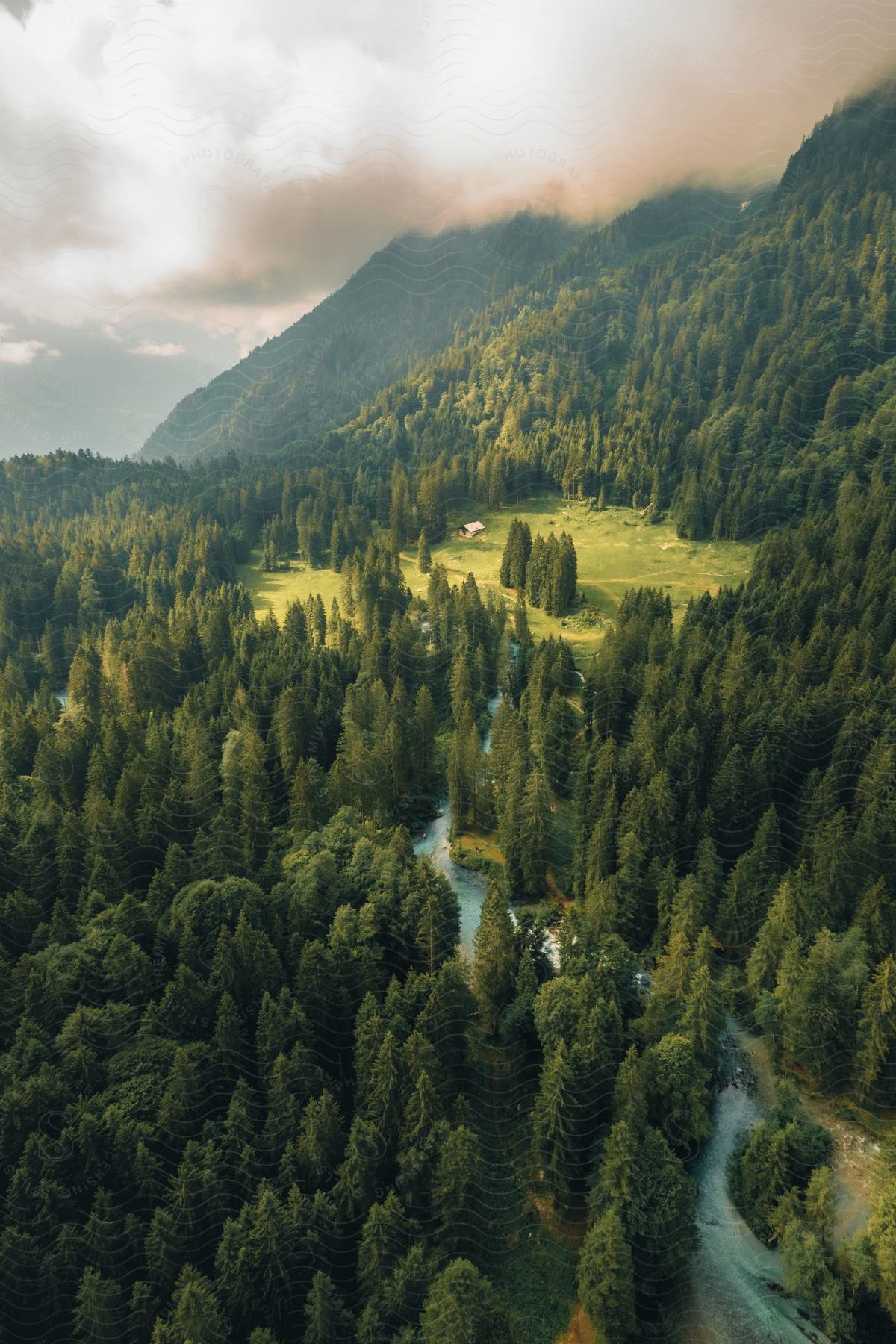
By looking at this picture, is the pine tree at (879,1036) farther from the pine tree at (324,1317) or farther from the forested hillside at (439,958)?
the pine tree at (324,1317)

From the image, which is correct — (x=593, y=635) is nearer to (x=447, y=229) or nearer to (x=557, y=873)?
(x=557, y=873)

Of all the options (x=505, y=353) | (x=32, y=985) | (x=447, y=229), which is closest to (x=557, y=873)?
(x=32, y=985)

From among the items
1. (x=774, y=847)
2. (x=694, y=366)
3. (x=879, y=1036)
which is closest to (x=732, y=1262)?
(x=879, y=1036)

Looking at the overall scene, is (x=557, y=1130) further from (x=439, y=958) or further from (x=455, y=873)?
(x=455, y=873)

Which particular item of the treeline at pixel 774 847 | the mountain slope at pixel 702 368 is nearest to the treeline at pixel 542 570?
the treeline at pixel 774 847

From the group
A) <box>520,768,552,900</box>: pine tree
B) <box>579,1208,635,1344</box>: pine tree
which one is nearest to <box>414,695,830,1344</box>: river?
<box>579,1208,635,1344</box>: pine tree
